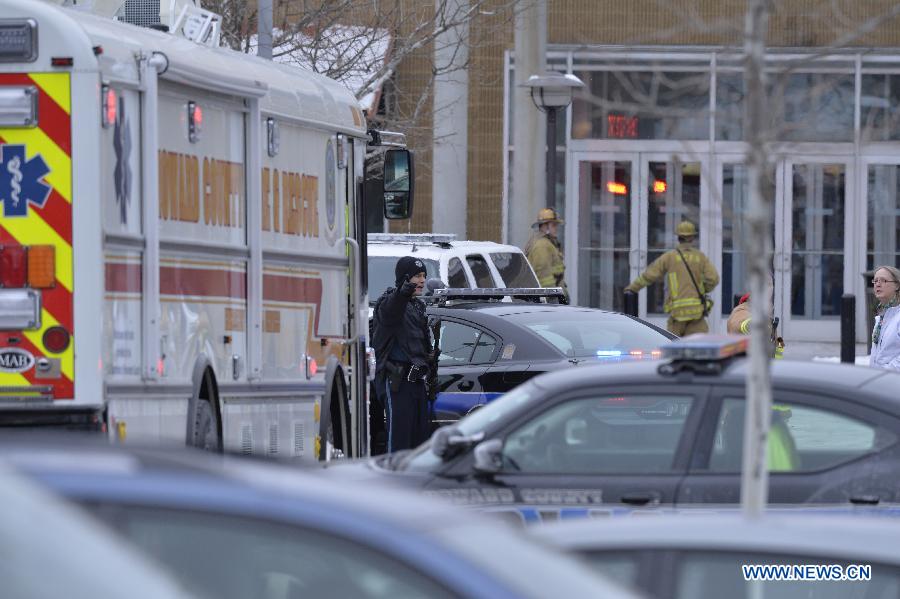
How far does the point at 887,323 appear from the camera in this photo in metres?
11.8

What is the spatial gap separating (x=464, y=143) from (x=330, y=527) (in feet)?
77.5

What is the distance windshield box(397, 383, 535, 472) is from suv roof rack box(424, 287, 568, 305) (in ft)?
23.9

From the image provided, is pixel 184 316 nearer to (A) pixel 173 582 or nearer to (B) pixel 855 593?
(B) pixel 855 593

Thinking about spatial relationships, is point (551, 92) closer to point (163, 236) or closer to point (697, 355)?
point (163, 236)

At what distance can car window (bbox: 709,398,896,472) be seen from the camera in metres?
6.49

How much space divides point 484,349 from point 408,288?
1.28 m

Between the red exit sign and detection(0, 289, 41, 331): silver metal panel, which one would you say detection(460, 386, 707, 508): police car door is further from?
the red exit sign

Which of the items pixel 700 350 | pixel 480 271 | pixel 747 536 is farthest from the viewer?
pixel 480 271

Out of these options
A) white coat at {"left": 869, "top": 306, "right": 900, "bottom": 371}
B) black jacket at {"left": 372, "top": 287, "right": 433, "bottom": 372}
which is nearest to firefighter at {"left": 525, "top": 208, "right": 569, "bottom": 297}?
black jacket at {"left": 372, "top": 287, "right": 433, "bottom": 372}

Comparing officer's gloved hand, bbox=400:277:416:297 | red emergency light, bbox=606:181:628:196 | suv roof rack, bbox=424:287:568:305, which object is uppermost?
red emergency light, bbox=606:181:628:196

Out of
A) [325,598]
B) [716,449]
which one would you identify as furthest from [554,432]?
[325,598]

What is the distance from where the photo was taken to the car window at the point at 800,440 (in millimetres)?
6492

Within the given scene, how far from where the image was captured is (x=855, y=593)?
Answer: 13.6 ft

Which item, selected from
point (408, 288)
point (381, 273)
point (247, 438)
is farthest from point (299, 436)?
point (381, 273)
